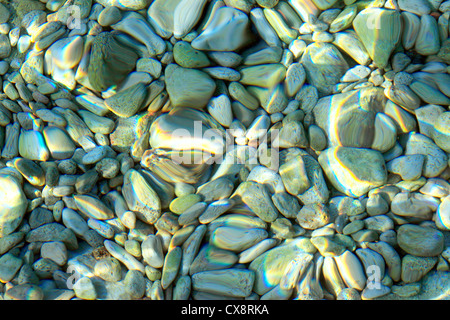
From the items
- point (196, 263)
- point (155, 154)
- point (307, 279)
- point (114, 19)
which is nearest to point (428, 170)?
point (307, 279)

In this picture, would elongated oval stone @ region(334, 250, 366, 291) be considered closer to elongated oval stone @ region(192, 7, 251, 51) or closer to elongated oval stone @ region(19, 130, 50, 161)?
elongated oval stone @ region(192, 7, 251, 51)

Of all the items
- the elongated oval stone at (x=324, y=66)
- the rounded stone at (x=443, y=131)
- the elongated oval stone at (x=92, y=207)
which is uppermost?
the elongated oval stone at (x=324, y=66)

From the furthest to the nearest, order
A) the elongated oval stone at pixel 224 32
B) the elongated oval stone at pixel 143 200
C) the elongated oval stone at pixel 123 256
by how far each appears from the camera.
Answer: the elongated oval stone at pixel 224 32
the elongated oval stone at pixel 143 200
the elongated oval stone at pixel 123 256

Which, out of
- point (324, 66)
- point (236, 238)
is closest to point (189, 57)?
point (324, 66)

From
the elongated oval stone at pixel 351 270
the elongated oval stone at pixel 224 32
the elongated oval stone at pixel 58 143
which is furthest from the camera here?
the elongated oval stone at pixel 224 32

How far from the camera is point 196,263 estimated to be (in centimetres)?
164

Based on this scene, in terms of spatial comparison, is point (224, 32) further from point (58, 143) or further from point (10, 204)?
point (10, 204)

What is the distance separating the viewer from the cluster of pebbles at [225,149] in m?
1.60

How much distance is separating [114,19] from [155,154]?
0.79 m

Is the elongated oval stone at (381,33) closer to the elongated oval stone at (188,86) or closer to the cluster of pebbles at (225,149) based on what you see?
the cluster of pebbles at (225,149)

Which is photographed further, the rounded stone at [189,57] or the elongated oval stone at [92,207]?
the rounded stone at [189,57]

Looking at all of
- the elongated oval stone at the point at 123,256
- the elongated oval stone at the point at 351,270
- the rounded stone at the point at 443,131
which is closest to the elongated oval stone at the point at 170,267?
the elongated oval stone at the point at 123,256

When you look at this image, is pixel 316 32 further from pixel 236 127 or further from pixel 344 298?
pixel 344 298

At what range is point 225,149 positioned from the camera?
1.93m
